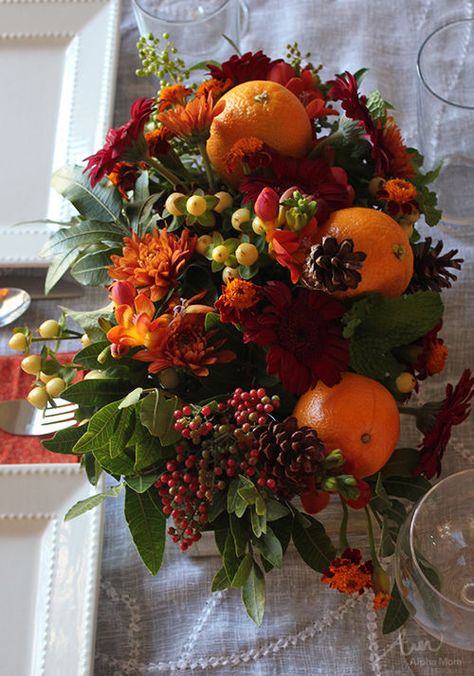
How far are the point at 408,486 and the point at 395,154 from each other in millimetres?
244

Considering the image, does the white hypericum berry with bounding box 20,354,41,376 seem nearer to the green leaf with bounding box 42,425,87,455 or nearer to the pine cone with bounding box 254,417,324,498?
the green leaf with bounding box 42,425,87,455

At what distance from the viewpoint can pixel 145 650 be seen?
25.8 inches

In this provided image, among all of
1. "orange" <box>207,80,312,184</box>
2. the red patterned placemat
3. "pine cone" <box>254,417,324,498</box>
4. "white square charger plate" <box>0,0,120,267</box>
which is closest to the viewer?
"pine cone" <box>254,417,324,498</box>

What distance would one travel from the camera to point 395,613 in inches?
23.6

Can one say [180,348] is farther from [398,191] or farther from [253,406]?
[398,191]

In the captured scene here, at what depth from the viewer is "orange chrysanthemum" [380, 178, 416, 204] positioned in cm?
59

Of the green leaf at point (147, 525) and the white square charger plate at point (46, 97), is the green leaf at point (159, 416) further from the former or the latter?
the white square charger plate at point (46, 97)

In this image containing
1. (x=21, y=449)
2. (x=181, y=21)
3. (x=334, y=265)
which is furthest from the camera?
(x=181, y=21)

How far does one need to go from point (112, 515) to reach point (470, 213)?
1.45ft

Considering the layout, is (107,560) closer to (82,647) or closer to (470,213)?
(82,647)

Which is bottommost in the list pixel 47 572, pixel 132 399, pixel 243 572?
pixel 47 572

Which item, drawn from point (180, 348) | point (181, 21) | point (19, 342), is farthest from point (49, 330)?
point (181, 21)

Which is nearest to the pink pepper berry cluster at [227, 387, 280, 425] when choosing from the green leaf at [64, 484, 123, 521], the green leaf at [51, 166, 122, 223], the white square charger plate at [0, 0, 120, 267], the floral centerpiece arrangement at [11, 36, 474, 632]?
the floral centerpiece arrangement at [11, 36, 474, 632]

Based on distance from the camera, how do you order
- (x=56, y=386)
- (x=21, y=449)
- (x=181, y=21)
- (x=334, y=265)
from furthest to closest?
(x=181, y=21) → (x=21, y=449) → (x=56, y=386) → (x=334, y=265)
